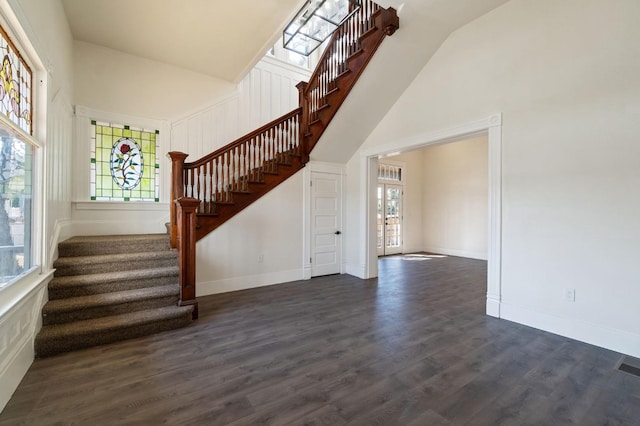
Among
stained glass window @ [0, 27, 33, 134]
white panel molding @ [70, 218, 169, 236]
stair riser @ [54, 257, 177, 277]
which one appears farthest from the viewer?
white panel molding @ [70, 218, 169, 236]

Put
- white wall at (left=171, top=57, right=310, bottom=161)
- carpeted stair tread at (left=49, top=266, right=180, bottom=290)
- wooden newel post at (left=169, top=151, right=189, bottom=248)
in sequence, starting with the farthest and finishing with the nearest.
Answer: white wall at (left=171, top=57, right=310, bottom=161) → wooden newel post at (left=169, top=151, right=189, bottom=248) → carpeted stair tread at (left=49, top=266, right=180, bottom=290)

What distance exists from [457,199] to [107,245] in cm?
826

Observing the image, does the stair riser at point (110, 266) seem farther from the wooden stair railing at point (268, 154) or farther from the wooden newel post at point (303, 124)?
the wooden newel post at point (303, 124)

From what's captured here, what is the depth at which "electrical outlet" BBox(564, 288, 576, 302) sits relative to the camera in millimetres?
2866

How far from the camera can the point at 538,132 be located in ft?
10.2

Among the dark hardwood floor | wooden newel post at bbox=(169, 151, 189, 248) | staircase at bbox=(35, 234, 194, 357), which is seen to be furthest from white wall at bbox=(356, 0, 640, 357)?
staircase at bbox=(35, 234, 194, 357)

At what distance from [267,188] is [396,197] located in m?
4.96

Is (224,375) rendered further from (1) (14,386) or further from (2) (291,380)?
(1) (14,386)

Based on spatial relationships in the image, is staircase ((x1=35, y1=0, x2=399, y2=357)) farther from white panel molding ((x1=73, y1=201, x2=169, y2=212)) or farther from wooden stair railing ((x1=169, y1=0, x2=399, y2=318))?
white panel molding ((x1=73, y1=201, x2=169, y2=212))

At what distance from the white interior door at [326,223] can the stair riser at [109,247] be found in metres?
2.59

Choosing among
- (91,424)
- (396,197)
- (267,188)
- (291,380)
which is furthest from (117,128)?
(396,197)

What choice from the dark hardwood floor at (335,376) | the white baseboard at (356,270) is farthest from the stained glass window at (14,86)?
the white baseboard at (356,270)

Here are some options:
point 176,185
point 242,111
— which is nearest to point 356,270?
point 176,185

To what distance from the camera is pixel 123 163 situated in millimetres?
4418
